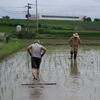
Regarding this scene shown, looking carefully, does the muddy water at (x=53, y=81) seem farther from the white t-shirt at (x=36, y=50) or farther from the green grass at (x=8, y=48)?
the green grass at (x=8, y=48)

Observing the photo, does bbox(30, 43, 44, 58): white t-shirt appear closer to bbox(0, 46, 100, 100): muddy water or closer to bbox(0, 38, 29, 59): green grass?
bbox(0, 46, 100, 100): muddy water

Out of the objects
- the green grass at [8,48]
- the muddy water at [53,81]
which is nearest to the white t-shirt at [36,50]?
the muddy water at [53,81]

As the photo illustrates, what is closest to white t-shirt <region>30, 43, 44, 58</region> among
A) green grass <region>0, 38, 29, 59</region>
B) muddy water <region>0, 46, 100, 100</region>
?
muddy water <region>0, 46, 100, 100</region>

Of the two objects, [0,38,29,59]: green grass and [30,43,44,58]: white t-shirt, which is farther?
[0,38,29,59]: green grass

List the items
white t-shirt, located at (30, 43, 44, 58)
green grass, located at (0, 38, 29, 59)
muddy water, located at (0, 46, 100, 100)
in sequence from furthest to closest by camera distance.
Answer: green grass, located at (0, 38, 29, 59)
white t-shirt, located at (30, 43, 44, 58)
muddy water, located at (0, 46, 100, 100)

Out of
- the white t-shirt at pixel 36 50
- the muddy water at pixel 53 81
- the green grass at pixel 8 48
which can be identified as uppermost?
the white t-shirt at pixel 36 50

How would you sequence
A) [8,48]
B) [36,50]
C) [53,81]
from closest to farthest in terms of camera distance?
1. [53,81]
2. [36,50]
3. [8,48]

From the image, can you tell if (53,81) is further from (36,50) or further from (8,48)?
(8,48)

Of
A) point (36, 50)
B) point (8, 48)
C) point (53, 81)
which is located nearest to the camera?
point (53, 81)

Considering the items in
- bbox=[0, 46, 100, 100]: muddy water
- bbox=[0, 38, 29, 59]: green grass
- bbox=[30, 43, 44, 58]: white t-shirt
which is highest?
bbox=[30, 43, 44, 58]: white t-shirt

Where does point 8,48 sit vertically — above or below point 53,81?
below

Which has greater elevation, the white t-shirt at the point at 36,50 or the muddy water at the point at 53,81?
the white t-shirt at the point at 36,50

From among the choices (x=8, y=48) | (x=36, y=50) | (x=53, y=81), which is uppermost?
(x=36, y=50)

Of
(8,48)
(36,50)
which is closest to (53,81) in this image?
(36,50)
